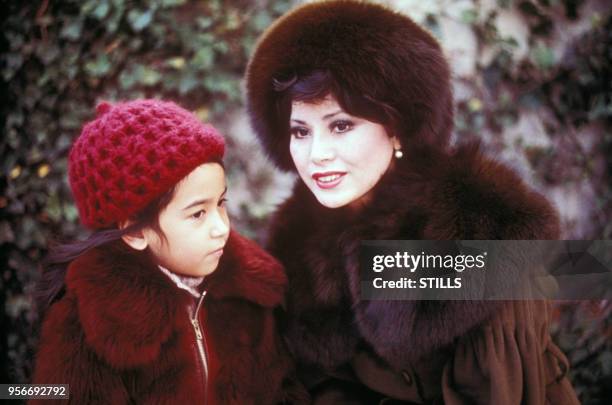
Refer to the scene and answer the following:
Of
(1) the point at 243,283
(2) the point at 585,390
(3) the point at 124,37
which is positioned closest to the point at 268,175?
(3) the point at 124,37

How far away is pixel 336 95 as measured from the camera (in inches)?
45.2

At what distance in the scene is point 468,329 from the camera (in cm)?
105

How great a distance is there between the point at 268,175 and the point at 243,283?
1.11 metres

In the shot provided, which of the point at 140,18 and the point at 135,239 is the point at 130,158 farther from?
the point at 140,18

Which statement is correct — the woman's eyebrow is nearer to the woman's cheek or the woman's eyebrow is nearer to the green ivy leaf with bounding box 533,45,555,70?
the woman's cheek

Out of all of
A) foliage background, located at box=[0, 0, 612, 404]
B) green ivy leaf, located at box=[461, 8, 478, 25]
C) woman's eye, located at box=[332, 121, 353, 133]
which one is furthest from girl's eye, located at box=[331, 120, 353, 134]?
green ivy leaf, located at box=[461, 8, 478, 25]

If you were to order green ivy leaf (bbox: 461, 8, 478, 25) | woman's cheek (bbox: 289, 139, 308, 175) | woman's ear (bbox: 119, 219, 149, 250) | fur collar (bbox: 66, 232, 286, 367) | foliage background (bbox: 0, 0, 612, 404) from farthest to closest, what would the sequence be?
green ivy leaf (bbox: 461, 8, 478, 25) → foliage background (bbox: 0, 0, 612, 404) → woman's cheek (bbox: 289, 139, 308, 175) → woman's ear (bbox: 119, 219, 149, 250) → fur collar (bbox: 66, 232, 286, 367)

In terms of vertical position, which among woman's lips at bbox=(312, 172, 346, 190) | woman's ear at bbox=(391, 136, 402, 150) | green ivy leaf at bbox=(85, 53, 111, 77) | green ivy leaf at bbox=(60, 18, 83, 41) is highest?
green ivy leaf at bbox=(60, 18, 83, 41)

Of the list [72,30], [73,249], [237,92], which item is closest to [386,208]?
[73,249]

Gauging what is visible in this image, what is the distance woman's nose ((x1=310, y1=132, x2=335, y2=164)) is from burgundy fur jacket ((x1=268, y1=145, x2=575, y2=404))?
0.51ft

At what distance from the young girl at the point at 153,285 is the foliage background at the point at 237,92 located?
1.01 m

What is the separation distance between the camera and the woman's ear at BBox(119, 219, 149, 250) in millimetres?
1133

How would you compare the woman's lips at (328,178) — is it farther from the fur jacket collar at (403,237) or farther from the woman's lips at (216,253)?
the woman's lips at (216,253)

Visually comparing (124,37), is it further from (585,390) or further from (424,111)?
(585,390)
